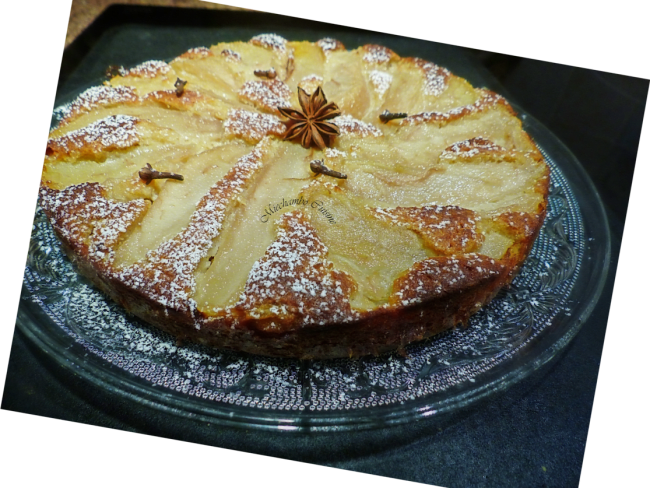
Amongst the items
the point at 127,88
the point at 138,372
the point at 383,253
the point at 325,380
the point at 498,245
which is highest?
the point at 127,88

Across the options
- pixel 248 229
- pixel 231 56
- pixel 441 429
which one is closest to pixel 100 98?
pixel 231 56

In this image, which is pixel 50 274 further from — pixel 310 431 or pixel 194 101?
pixel 310 431

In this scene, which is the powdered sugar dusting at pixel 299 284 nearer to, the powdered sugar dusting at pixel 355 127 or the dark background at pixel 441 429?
the dark background at pixel 441 429

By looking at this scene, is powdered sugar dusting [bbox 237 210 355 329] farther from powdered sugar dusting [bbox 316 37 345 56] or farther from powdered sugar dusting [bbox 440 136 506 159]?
powdered sugar dusting [bbox 316 37 345 56]

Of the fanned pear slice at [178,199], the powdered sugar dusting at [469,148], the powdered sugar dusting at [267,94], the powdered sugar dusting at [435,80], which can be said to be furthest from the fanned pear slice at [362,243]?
the powdered sugar dusting at [435,80]

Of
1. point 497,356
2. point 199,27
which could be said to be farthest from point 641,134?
point 199,27

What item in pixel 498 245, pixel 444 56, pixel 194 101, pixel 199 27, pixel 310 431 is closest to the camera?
pixel 310 431
